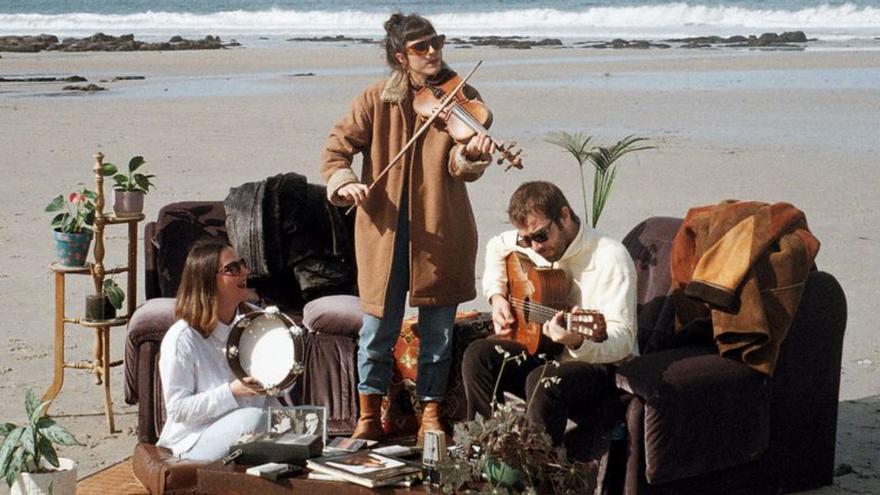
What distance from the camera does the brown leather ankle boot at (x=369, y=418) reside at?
5.99 metres

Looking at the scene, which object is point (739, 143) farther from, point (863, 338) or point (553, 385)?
point (553, 385)

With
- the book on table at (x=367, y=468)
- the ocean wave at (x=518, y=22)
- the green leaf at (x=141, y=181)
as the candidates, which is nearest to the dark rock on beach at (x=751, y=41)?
the ocean wave at (x=518, y=22)

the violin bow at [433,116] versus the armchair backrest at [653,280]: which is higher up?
the violin bow at [433,116]

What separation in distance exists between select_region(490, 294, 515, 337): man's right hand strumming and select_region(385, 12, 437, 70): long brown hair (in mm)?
995

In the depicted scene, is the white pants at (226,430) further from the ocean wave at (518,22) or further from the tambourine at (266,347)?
the ocean wave at (518,22)

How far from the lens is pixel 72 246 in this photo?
644 cm

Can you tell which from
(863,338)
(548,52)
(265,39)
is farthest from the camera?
(265,39)

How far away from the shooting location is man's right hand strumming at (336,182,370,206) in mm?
5609

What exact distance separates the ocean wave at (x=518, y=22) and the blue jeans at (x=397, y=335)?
36835 mm

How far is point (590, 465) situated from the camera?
4.88 metres

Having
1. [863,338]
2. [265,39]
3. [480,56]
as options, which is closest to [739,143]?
[863,338]

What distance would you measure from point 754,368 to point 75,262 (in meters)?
2.95

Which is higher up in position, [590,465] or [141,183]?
[141,183]

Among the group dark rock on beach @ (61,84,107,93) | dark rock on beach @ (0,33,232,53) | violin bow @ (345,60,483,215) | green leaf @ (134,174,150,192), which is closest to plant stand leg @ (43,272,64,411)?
green leaf @ (134,174,150,192)
